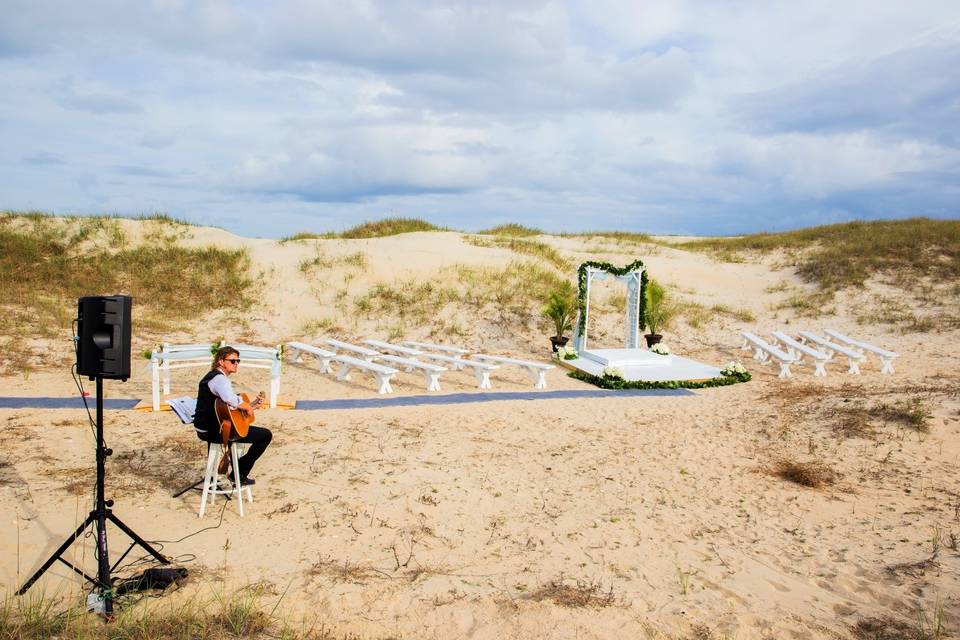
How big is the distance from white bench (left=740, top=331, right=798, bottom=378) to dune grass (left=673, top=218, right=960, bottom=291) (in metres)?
9.59

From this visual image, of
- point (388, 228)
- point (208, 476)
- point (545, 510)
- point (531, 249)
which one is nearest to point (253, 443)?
point (208, 476)

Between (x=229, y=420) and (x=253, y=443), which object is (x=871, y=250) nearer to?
(x=253, y=443)

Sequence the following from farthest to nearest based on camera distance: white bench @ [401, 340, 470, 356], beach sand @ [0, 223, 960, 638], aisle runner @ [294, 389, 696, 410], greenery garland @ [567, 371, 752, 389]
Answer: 1. white bench @ [401, 340, 470, 356]
2. greenery garland @ [567, 371, 752, 389]
3. aisle runner @ [294, 389, 696, 410]
4. beach sand @ [0, 223, 960, 638]

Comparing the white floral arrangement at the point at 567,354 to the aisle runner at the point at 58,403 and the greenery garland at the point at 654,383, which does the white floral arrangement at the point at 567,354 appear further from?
the aisle runner at the point at 58,403

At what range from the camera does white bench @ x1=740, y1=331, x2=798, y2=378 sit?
14.7m

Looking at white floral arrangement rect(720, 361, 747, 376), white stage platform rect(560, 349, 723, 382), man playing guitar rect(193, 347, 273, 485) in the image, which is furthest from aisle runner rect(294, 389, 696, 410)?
man playing guitar rect(193, 347, 273, 485)

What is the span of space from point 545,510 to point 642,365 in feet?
31.4

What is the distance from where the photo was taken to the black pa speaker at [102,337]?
4574 millimetres

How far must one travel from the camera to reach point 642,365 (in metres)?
15.5

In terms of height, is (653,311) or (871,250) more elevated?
(871,250)

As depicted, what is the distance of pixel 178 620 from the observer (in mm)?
4293

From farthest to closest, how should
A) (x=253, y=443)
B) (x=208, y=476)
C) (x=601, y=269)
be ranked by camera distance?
(x=601, y=269), (x=253, y=443), (x=208, y=476)

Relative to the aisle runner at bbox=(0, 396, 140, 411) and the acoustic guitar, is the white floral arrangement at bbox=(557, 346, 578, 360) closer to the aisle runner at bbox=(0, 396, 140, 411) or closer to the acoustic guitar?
the aisle runner at bbox=(0, 396, 140, 411)

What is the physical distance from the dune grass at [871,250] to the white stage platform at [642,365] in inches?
503
